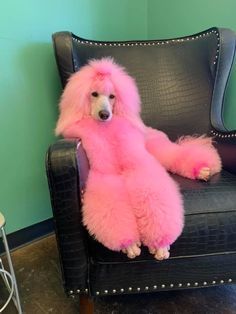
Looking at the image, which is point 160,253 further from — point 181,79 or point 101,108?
point 181,79

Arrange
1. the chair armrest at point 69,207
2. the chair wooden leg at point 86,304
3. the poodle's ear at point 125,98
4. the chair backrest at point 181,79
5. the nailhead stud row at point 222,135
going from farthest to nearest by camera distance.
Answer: the chair backrest at point 181,79 → the nailhead stud row at point 222,135 → the poodle's ear at point 125,98 → the chair wooden leg at point 86,304 → the chair armrest at point 69,207

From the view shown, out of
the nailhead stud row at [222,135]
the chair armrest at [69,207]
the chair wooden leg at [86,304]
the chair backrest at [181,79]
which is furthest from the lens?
the chair backrest at [181,79]

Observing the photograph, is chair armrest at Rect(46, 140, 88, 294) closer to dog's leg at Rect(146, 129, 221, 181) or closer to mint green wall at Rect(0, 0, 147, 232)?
dog's leg at Rect(146, 129, 221, 181)

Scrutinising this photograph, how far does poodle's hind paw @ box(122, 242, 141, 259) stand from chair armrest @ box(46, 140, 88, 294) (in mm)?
126

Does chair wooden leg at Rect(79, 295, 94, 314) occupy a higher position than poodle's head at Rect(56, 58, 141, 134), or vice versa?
poodle's head at Rect(56, 58, 141, 134)

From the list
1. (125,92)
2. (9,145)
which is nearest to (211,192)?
(125,92)

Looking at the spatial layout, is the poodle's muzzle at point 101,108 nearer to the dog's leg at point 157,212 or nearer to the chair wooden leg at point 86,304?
the dog's leg at point 157,212

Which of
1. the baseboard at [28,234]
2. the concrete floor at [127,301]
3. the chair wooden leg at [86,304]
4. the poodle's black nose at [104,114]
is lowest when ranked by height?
the concrete floor at [127,301]

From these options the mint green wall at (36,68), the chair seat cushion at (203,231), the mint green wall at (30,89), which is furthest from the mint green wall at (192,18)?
the chair seat cushion at (203,231)

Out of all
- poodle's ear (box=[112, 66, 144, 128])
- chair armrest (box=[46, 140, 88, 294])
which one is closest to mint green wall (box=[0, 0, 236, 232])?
poodle's ear (box=[112, 66, 144, 128])

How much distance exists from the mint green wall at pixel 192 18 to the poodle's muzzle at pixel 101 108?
29.3 inches

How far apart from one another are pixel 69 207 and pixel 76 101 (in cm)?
37

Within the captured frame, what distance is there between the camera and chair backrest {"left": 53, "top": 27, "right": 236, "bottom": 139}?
1278 millimetres

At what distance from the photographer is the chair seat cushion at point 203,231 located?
2.65 feet
